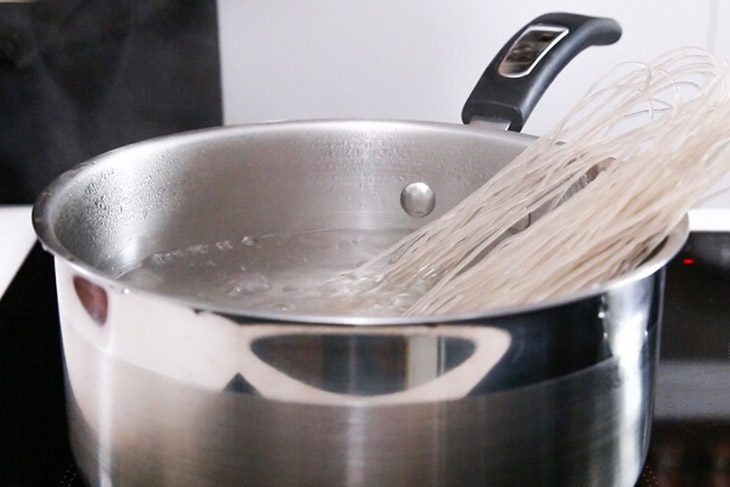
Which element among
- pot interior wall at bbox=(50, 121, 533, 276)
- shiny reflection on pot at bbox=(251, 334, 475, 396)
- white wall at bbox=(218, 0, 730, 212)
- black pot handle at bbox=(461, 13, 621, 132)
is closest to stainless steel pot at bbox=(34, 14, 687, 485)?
shiny reflection on pot at bbox=(251, 334, 475, 396)

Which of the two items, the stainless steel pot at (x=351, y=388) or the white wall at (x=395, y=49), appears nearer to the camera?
the stainless steel pot at (x=351, y=388)

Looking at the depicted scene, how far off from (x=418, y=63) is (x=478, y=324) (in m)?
0.55

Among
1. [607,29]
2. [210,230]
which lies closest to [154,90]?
[210,230]

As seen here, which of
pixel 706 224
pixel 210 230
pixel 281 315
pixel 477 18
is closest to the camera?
pixel 281 315

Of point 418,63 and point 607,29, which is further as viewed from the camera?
point 418,63

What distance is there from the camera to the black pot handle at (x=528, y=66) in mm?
688

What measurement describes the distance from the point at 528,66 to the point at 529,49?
0.06 ft

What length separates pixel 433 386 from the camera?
0.42 m

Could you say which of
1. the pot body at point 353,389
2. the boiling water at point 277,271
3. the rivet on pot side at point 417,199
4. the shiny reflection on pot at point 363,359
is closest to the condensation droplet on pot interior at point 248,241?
the boiling water at point 277,271

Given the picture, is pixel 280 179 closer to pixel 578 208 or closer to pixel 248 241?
pixel 248 241

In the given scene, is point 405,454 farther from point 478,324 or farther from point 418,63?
point 418,63

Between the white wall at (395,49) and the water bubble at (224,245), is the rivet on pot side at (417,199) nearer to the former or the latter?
the water bubble at (224,245)

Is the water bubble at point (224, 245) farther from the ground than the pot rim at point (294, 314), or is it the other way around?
the pot rim at point (294, 314)

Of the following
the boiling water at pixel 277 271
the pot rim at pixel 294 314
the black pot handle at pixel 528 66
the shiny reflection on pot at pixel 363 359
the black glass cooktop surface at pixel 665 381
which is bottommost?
the black glass cooktop surface at pixel 665 381
